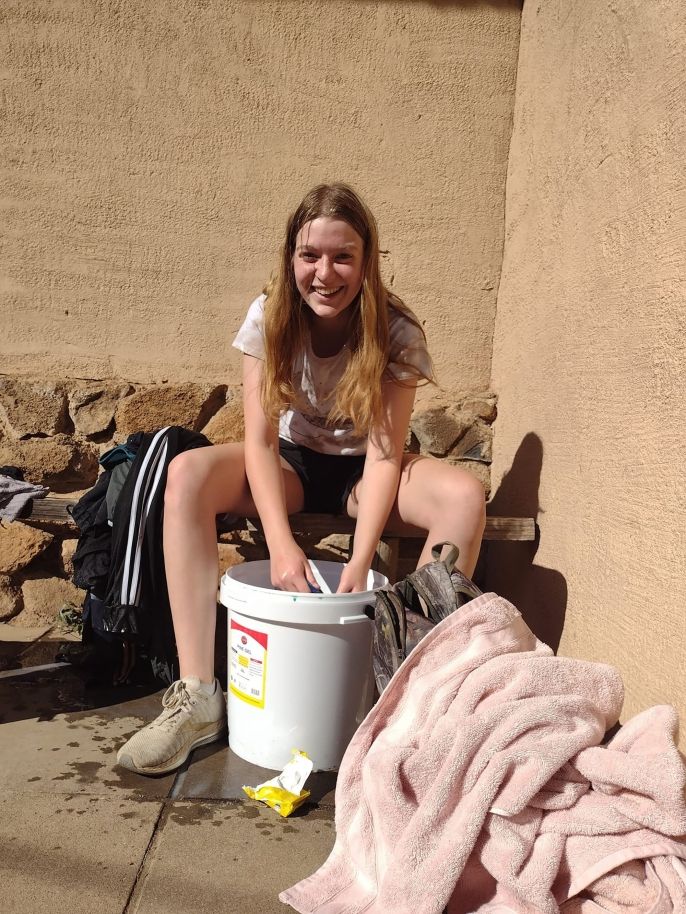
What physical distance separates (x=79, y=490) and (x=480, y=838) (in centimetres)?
203

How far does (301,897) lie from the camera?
1203mm

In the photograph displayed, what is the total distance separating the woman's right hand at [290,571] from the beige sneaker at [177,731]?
0.34 metres

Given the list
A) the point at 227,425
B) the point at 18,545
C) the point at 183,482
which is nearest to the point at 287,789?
the point at 183,482

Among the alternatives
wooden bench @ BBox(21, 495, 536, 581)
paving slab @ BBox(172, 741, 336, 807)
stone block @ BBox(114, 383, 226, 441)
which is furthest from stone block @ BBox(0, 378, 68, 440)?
paving slab @ BBox(172, 741, 336, 807)

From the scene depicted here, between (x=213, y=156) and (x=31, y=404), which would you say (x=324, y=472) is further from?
(x=213, y=156)

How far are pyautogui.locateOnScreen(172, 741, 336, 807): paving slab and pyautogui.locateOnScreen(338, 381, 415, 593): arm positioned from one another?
1.46ft

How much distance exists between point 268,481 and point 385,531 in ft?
1.38

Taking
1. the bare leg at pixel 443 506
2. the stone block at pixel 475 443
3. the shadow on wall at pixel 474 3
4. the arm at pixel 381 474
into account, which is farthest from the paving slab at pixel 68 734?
the shadow on wall at pixel 474 3

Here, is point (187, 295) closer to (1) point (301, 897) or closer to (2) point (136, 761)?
(2) point (136, 761)

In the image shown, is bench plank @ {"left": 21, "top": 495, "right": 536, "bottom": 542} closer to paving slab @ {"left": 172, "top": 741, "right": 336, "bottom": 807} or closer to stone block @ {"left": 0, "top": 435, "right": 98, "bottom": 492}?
stone block @ {"left": 0, "top": 435, "right": 98, "bottom": 492}

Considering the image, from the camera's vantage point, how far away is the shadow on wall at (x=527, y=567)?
2.06 meters

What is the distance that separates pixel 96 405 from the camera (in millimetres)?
2656

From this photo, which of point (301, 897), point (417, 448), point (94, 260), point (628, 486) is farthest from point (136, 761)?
point (94, 260)

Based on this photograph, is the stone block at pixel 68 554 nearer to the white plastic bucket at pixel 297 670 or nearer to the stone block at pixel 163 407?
the stone block at pixel 163 407
